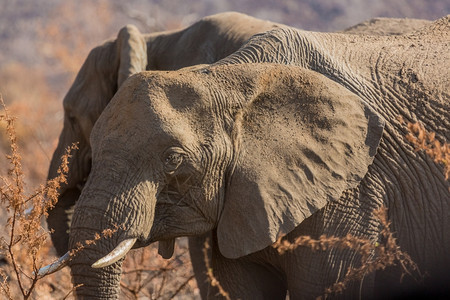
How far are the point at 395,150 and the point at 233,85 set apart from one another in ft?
2.66

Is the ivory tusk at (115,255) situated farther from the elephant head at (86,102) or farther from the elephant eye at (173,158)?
the elephant head at (86,102)

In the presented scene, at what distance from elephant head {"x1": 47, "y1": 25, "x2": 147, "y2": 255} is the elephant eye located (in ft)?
8.14

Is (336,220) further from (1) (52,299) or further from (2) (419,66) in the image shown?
(1) (52,299)

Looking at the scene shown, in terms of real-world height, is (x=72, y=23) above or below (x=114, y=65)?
above

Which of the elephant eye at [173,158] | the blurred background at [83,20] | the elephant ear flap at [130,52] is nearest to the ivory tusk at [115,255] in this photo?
the elephant eye at [173,158]

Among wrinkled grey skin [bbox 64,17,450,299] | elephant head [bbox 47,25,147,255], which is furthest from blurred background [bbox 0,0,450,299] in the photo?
wrinkled grey skin [bbox 64,17,450,299]

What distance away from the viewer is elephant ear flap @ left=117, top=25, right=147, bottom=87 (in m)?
6.73

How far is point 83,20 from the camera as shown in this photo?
20312mm

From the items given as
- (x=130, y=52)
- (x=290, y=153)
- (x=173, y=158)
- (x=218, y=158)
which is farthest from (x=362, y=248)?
(x=130, y=52)

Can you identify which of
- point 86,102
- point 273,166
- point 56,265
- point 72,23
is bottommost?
point 56,265

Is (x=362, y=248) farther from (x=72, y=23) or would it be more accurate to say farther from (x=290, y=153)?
(x=72, y=23)

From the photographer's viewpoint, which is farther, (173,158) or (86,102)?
(86,102)

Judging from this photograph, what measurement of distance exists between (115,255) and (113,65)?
3.14 metres

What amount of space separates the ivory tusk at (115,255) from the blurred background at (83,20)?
7.84m
